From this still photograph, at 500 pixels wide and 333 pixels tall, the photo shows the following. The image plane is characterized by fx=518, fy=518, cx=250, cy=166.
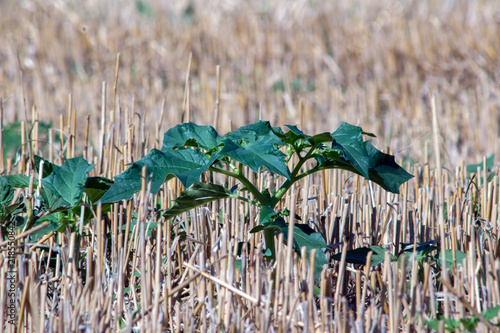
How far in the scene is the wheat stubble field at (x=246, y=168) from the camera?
1.00 m

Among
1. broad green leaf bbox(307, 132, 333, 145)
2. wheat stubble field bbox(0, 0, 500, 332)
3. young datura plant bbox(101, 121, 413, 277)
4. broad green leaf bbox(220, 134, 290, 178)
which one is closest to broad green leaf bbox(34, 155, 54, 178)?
wheat stubble field bbox(0, 0, 500, 332)

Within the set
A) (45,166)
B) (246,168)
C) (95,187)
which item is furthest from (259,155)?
(246,168)

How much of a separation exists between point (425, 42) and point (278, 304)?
3.80 metres

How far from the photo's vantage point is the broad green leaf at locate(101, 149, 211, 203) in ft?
3.16

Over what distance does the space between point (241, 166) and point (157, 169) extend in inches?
6.8

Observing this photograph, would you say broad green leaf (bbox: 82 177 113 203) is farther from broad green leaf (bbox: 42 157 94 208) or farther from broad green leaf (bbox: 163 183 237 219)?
broad green leaf (bbox: 163 183 237 219)

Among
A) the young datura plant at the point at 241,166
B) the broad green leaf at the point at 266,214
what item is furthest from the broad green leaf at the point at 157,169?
the broad green leaf at the point at 266,214

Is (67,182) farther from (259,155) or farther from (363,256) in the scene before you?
(363,256)

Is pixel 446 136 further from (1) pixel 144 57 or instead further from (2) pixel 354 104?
(1) pixel 144 57

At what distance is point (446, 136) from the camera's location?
308cm

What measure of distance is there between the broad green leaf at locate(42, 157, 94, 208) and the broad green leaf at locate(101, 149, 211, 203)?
225 millimetres

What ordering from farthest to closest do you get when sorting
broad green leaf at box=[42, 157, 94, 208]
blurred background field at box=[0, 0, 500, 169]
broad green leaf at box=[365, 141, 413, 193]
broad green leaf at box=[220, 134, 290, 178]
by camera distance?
blurred background field at box=[0, 0, 500, 169] < broad green leaf at box=[42, 157, 94, 208] < broad green leaf at box=[365, 141, 413, 193] < broad green leaf at box=[220, 134, 290, 178]

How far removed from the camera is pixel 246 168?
1.76 m

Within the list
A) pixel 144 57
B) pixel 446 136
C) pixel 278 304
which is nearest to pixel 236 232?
pixel 278 304
